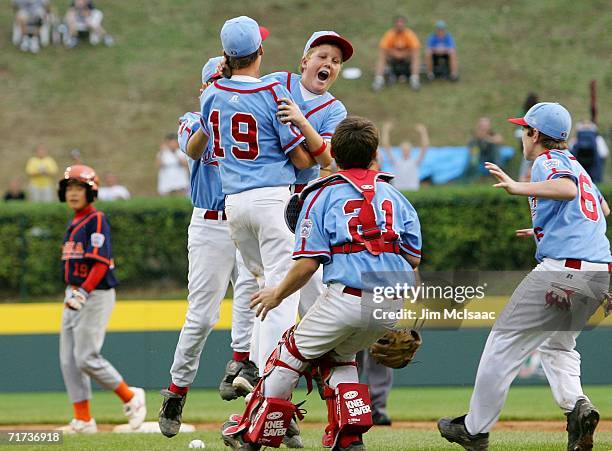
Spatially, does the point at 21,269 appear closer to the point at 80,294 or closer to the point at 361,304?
the point at 80,294

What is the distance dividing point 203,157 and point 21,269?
41.9 feet

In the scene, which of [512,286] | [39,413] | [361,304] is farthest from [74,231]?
[361,304]

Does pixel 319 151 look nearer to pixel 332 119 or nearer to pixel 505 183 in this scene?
pixel 332 119

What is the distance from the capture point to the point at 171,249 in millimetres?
20859

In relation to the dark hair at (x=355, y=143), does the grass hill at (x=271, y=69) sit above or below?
above

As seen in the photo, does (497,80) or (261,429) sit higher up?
(497,80)

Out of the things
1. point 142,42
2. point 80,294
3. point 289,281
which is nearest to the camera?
point 289,281

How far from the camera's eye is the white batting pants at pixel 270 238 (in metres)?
7.89

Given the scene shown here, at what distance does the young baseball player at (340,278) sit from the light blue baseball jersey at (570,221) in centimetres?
124

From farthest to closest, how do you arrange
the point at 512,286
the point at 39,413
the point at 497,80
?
the point at 497,80 < the point at 39,413 < the point at 512,286

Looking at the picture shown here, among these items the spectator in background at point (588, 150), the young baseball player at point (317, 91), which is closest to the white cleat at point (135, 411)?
the young baseball player at point (317, 91)

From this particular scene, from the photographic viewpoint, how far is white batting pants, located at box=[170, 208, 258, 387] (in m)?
8.86

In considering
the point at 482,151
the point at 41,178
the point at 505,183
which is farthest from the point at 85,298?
the point at 41,178

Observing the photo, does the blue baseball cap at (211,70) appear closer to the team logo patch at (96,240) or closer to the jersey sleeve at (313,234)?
the jersey sleeve at (313,234)
